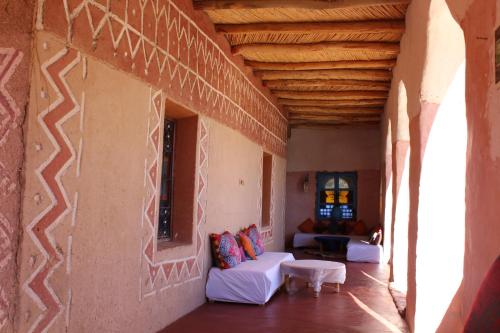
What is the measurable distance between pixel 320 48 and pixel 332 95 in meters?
3.01

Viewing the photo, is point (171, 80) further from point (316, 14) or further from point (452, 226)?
point (452, 226)

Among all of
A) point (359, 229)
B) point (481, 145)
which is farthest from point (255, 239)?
point (359, 229)

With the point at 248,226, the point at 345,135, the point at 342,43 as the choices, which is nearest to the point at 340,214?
the point at 345,135

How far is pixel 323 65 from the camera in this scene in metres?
8.20

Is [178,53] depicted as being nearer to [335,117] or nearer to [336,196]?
[335,117]

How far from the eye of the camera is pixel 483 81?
248 cm

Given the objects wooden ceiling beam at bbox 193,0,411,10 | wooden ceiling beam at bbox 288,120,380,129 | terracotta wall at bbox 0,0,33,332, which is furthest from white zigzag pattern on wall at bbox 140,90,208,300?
wooden ceiling beam at bbox 288,120,380,129

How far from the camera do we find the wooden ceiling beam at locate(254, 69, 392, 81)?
8.68 meters

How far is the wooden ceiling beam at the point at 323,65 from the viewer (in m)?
7.99

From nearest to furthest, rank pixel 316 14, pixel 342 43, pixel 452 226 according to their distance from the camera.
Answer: pixel 452 226 < pixel 316 14 < pixel 342 43

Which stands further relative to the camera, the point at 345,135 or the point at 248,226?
the point at 345,135

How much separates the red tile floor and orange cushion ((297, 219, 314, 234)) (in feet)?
20.6

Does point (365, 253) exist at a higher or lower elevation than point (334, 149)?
lower

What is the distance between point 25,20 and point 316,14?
159 inches
